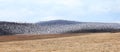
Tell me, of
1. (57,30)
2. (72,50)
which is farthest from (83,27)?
(72,50)

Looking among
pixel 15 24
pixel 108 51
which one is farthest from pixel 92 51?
pixel 15 24

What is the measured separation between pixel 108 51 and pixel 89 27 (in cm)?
2175

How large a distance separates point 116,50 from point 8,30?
21300 mm

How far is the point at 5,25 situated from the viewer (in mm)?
40219

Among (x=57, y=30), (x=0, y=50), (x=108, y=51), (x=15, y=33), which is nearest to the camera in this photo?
(x=108, y=51)

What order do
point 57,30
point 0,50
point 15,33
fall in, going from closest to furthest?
point 0,50 < point 15,33 < point 57,30

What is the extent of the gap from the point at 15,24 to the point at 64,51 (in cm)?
2200

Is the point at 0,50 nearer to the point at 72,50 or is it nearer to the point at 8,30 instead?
the point at 72,50

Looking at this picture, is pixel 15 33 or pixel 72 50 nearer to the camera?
pixel 72 50

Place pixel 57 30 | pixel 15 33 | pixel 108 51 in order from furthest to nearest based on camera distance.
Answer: pixel 57 30 → pixel 15 33 → pixel 108 51

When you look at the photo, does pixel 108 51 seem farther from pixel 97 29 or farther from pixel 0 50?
pixel 97 29

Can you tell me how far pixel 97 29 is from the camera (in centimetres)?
4150

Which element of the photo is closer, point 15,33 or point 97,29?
point 15,33

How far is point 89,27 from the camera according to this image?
1652 inches
